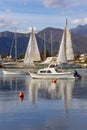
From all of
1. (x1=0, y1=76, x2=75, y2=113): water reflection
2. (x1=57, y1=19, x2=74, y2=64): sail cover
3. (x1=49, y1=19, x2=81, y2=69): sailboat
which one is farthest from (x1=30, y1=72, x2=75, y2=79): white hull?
(x1=57, y1=19, x2=74, y2=64): sail cover

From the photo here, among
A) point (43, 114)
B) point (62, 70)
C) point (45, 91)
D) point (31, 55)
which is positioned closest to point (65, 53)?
point (31, 55)

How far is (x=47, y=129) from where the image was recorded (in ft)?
74.3

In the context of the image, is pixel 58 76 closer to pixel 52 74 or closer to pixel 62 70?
pixel 52 74

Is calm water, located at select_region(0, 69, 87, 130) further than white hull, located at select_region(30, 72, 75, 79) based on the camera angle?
No

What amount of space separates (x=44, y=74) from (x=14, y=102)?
36484 millimetres

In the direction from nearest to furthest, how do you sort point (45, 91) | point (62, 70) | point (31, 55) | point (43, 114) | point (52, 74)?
point (43, 114)
point (45, 91)
point (52, 74)
point (62, 70)
point (31, 55)

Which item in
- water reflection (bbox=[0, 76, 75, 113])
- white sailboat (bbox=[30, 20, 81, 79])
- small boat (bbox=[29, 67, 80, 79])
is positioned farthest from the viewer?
white sailboat (bbox=[30, 20, 81, 79])

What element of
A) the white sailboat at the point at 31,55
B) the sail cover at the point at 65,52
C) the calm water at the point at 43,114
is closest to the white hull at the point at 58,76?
the sail cover at the point at 65,52

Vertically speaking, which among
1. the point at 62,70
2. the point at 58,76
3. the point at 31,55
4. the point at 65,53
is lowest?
the point at 58,76

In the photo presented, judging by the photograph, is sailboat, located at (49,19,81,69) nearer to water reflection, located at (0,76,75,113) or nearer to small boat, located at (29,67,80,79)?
small boat, located at (29,67,80,79)

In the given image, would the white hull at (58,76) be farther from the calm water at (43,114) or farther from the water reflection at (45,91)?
the calm water at (43,114)

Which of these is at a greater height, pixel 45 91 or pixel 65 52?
pixel 65 52

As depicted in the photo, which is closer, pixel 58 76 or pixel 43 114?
pixel 43 114

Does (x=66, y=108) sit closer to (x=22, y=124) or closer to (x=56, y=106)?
(x=56, y=106)
